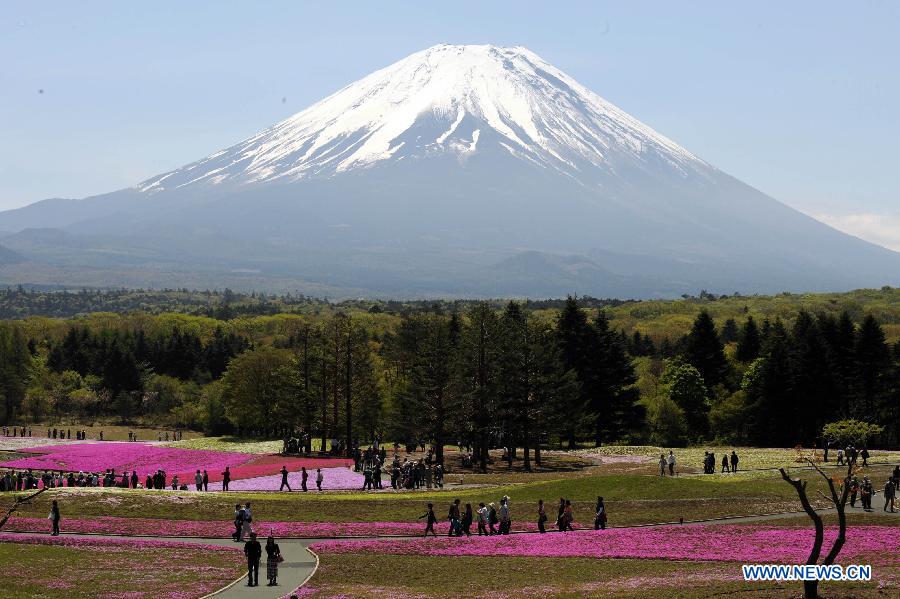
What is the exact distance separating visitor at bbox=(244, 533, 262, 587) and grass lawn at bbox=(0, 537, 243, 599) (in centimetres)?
89

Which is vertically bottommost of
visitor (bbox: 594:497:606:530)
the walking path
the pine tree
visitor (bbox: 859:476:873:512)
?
the walking path

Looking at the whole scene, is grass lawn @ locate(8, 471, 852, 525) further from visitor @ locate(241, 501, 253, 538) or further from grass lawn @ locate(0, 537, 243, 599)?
grass lawn @ locate(0, 537, 243, 599)

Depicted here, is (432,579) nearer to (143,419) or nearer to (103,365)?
(143,419)

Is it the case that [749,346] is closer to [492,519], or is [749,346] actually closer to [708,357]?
[708,357]

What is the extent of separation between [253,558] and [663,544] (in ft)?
44.3

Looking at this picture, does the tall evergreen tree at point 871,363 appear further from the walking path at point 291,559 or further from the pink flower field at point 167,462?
the walking path at point 291,559

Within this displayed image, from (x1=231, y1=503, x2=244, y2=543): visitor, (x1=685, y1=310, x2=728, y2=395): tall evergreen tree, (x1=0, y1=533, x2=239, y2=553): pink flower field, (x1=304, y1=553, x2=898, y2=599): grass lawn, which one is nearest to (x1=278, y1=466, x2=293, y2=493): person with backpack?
(x1=231, y1=503, x2=244, y2=543): visitor

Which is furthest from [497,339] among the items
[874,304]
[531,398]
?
[874,304]

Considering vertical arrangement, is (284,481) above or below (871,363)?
below

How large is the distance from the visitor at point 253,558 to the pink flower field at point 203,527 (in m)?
8.54

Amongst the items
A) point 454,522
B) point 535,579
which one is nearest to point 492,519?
point 454,522

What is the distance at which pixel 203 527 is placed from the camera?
41.1 metres

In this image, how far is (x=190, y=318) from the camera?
191m

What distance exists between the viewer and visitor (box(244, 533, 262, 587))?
100 feet
